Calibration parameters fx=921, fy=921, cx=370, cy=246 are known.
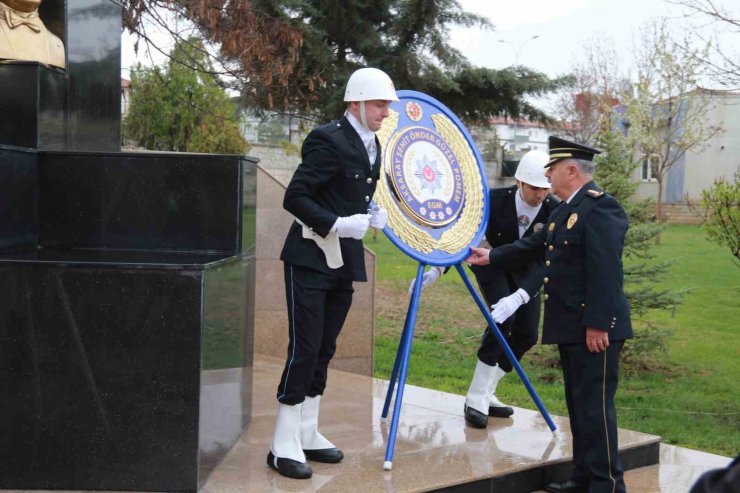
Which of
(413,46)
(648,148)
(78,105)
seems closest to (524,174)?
(78,105)

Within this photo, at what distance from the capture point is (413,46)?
43.8 ft

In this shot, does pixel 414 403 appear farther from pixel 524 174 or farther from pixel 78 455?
pixel 78 455

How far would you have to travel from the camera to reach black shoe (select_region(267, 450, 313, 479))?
4754mm

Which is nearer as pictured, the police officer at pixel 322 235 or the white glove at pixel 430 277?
the police officer at pixel 322 235

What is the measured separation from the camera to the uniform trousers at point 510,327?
6137 mm

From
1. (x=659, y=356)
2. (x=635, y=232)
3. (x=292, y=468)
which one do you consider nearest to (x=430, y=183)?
(x=292, y=468)

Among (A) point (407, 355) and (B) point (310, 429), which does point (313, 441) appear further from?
(A) point (407, 355)

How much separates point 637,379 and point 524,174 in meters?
5.33

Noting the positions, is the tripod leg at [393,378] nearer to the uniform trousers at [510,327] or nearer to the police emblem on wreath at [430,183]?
the police emblem on wreath at [430,183]

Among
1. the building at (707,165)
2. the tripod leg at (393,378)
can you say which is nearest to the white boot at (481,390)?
the tripod leg at (393,378)

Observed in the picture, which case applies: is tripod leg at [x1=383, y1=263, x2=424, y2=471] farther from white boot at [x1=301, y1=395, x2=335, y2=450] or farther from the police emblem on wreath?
white boot at [x1=301, y1=395, x2=335, y2=450]

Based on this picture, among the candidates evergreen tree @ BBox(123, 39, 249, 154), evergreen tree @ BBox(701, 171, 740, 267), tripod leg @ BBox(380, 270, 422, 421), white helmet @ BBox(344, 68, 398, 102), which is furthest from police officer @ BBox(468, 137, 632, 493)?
evergreen tree @ BBox(123, 39, 249, 154)

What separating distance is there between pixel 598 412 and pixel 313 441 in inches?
61.2

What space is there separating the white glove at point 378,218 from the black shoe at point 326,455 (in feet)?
4.17
